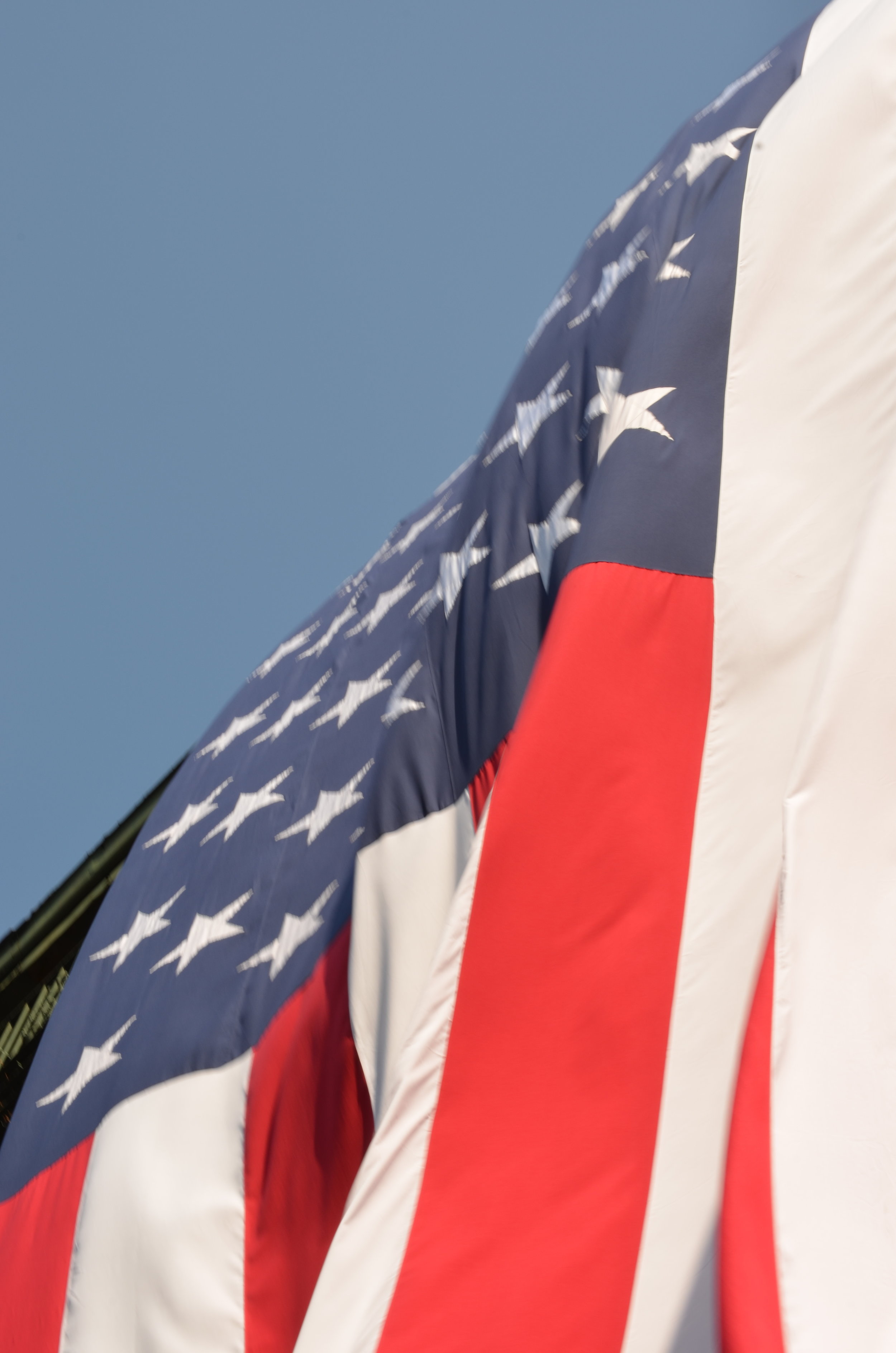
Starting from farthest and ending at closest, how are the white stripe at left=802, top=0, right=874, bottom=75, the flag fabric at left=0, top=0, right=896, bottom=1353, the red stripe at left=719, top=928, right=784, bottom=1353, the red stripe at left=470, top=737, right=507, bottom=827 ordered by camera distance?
the white stripe at left=802, top=0, right=874, bottom=75 < the red stripe at left=470, top=737, right=507, bottom=827 < the flag fabric at left=0, top=0, right=896, bottom=1353 < the red stripe at left=719, top=928, right=784, bottom=1353

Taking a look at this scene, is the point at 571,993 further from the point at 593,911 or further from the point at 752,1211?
the point at 752,1211

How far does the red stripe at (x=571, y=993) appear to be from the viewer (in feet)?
7.80

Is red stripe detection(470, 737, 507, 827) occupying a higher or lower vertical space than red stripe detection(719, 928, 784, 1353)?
higher

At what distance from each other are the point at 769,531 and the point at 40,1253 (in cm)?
363

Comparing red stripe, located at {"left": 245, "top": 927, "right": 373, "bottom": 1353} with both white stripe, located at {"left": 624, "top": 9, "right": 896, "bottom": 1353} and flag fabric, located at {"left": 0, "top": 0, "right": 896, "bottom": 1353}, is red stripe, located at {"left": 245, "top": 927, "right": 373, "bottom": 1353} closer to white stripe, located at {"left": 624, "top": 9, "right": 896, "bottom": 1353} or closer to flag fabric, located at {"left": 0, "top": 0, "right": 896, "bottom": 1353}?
flag fabric, located at {"left": 0, "top": 0, "right": 896, "bottom": 1353}

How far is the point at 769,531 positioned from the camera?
341cm

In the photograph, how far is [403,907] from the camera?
12.6 feet

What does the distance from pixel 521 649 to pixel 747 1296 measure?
253 cm

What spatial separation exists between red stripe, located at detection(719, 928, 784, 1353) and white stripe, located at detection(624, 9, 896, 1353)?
430 millimetres

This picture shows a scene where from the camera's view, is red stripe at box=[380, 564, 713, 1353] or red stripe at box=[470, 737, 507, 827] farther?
red stripe at box=[470, 737, 507, 827]

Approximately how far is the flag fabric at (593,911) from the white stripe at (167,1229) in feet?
0.05

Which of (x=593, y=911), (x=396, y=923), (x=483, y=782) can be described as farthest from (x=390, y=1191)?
(x=483, y=782)

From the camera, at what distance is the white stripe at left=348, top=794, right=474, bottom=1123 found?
3598 mm

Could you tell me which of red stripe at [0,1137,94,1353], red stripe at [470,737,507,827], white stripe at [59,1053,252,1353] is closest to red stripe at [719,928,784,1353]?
red stripe at [470,737,507,827]
